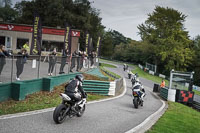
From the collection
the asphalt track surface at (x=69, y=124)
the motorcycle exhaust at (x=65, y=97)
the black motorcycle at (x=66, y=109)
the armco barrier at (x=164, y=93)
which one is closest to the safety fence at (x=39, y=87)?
the asphalt track surface at (x=69, y=124)

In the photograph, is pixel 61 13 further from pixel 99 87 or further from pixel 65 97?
pixel 65 97

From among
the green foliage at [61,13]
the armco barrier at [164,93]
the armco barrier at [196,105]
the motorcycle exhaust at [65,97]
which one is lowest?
the armco barrier at [196,105]

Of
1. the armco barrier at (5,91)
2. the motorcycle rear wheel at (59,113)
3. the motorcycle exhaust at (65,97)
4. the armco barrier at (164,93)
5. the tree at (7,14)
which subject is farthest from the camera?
the tree at (7,14)

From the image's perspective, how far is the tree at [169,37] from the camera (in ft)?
171

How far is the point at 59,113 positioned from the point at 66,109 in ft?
1.38

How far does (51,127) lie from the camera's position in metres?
7.11

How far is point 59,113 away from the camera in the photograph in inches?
289

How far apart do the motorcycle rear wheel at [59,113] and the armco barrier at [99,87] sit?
7568 millimetres

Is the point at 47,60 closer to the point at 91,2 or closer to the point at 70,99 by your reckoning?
the point at 70,99

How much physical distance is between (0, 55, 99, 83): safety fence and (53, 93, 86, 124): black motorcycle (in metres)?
2.99

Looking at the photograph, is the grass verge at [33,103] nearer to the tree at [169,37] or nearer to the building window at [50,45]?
the building window at [50,45]

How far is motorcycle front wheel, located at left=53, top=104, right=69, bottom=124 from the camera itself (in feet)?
23.8

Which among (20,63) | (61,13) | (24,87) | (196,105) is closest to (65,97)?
(24,87)

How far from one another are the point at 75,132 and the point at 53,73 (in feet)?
22.9
